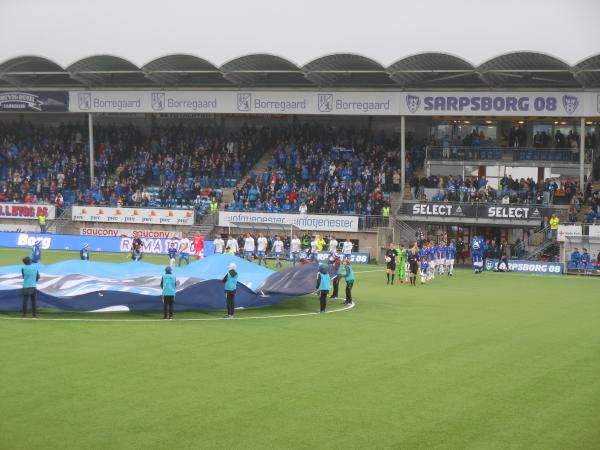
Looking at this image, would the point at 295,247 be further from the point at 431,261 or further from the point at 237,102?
the point at 237,102

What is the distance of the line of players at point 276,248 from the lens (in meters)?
39.8

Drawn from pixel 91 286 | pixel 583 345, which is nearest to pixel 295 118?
pixel 91 286

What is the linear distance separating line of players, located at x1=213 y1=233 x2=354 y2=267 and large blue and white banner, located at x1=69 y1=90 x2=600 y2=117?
9.18 metres

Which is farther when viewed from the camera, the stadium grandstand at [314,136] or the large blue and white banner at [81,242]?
the large blue and white banner at [81,242]

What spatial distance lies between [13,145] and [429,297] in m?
39.4

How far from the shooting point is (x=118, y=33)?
170 feet

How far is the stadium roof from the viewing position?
45250mm

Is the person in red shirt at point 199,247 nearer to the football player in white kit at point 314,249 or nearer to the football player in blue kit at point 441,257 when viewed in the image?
the football player in white kit at point 314,249

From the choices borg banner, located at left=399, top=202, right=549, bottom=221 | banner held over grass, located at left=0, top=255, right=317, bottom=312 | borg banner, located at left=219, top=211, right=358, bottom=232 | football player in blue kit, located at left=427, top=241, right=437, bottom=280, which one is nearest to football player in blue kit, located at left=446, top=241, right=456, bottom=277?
football player in blue kit, located at left=427, top=241, right=437, bottom=280

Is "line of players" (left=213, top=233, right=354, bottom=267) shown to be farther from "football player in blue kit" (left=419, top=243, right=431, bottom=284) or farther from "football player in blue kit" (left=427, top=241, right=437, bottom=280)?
"football player in blue kit" (left=419, top=243, right=431, bottom=284)

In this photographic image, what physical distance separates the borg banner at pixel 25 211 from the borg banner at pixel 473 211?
813 inches

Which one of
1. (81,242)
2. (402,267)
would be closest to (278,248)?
(402,267)

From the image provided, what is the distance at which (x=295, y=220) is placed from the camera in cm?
4659

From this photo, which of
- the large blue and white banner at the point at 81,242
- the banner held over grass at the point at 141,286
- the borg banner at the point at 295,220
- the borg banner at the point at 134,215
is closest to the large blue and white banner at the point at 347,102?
the borg banner at the point at 134,215
